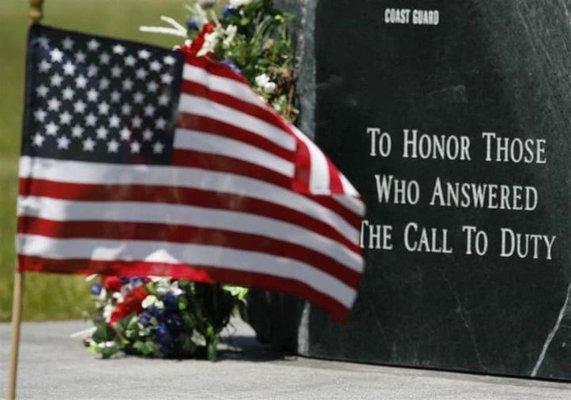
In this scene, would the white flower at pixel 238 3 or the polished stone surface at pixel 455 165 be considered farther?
the white flower at pixel 238 3

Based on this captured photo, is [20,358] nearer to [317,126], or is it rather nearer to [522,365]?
[317,126]

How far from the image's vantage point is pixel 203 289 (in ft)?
34.3

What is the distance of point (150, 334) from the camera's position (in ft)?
34.4

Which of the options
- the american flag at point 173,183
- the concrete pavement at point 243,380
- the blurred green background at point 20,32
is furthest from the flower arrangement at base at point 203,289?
the blurred green background at point 20,32

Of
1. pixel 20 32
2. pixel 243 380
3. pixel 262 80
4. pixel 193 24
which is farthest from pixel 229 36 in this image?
pixel 20 32

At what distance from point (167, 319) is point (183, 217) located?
3781 millimetres

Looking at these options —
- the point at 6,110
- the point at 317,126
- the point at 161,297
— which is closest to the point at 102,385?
the point at 161,297

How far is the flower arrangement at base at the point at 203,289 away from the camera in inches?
409

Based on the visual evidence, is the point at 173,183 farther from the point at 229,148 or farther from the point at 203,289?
the point at 203,289

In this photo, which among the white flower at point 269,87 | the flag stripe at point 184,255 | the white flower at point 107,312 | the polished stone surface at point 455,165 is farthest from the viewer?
the white flower at point 107,312

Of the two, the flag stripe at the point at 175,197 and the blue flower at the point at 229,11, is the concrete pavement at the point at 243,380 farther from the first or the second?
the flag stripe at the point at 175,197

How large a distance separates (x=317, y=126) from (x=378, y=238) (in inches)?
26.8

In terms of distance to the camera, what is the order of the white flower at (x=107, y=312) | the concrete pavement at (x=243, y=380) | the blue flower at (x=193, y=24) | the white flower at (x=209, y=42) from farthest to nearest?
the blue flower at (x=193, y=24), the white flower at (x=107, y=312), the white flower at (x=209, y=42), the concrete pavement at (x=243, y=380)

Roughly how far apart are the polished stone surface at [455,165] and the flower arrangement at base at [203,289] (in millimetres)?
314
